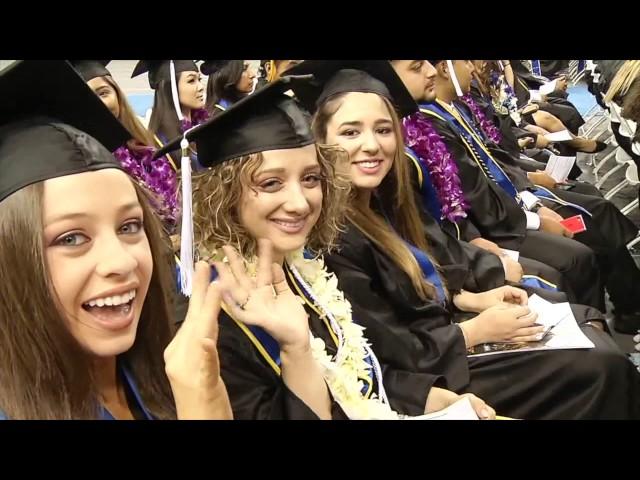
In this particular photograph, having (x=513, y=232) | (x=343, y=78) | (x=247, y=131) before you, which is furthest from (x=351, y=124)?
(x=513, y=232)

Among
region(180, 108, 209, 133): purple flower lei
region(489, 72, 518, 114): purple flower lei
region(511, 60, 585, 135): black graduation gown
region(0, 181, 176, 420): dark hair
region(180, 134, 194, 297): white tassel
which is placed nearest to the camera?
region(0, 181, 176, 420): dark hair

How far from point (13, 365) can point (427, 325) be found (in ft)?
2.87

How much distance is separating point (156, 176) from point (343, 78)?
0.46 metres

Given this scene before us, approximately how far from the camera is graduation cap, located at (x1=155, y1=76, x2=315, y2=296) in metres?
1.03

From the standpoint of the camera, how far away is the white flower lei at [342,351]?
1138mm

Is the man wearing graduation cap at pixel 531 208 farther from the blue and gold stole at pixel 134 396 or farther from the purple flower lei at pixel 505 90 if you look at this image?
the blue and gold stole at pixel 134 396

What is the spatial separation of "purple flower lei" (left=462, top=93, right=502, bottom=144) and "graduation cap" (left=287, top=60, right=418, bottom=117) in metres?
0.71

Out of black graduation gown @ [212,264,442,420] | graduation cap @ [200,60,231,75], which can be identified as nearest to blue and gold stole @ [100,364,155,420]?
black graduation gown @ [212,264,442,420]

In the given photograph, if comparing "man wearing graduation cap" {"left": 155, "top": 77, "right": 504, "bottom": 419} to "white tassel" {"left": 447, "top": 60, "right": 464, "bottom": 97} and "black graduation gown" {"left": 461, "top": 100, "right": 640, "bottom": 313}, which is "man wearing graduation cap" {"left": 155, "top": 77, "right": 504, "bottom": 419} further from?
"black graduation gown" {"left": 461, "top": 100, "right": 640, "bottom": 313}

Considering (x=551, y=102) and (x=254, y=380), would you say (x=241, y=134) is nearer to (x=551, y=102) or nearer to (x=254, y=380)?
(x=254, y=380)

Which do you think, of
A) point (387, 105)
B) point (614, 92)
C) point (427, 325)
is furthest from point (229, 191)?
point (614, 92)

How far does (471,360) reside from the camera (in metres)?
1.35

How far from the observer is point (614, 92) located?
147cm
